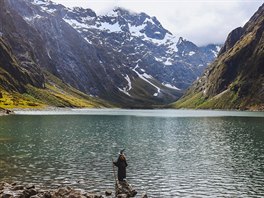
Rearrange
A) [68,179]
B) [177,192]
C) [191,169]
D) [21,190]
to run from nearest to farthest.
A: [21,190]
[177,192]
[68,179]
[191,169]

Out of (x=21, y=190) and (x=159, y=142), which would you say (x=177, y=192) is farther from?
(x=159, y=142)

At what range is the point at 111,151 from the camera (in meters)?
79.0

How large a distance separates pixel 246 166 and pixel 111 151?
27.6m

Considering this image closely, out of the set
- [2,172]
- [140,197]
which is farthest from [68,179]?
[140,197]

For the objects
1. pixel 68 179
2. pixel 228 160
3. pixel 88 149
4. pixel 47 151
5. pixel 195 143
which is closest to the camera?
pixel 68 179

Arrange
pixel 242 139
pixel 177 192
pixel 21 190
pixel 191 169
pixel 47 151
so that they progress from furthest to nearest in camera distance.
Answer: pixel 242 139
pixel 47 151
pixel 191 169
pixel 177 192
pixel 21 190

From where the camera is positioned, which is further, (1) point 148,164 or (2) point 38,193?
(1) point 148,164

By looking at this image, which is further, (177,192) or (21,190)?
(177,192)

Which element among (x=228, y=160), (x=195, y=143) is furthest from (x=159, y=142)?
(x=228, y=160)

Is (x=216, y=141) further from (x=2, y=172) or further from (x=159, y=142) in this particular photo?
(x=2, y=172)

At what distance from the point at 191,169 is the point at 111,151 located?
23.0 m

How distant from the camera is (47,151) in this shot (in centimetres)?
7594

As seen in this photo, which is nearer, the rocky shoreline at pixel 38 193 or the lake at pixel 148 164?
the rocky shoreline at pixel 38 193

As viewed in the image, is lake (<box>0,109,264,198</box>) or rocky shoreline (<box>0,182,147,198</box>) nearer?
rocky shoreline (<box>0,182,147,198</box>)
